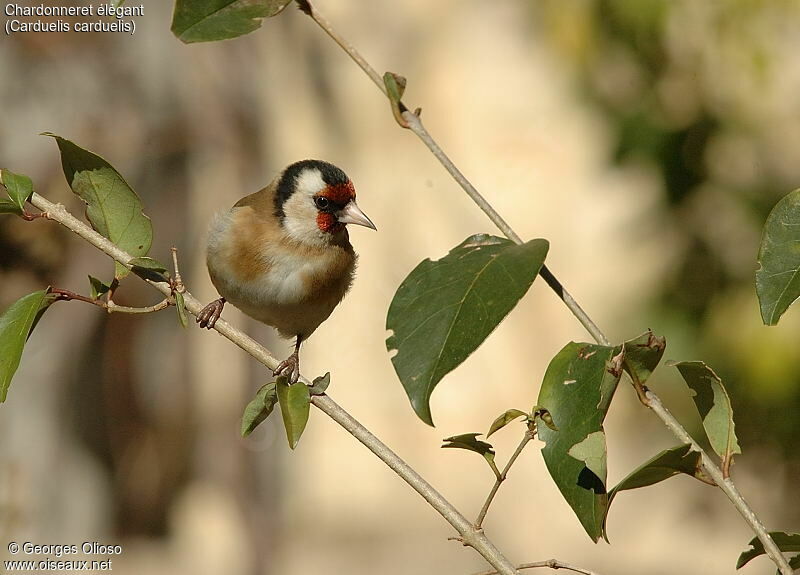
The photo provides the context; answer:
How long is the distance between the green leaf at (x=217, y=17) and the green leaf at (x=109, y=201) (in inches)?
11.6

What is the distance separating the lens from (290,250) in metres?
2.46

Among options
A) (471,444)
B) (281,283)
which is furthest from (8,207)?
(281,283)

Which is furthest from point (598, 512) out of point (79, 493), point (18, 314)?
point (79, 493)

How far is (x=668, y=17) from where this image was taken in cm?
272

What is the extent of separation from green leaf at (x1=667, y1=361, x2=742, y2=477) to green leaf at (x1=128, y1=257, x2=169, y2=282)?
23.0 inches

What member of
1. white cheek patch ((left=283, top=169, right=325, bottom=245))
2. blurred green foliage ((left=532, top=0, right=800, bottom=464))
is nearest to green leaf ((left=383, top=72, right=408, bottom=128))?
white cheek patch ((left=283, top=169, right=325, bottom=245))

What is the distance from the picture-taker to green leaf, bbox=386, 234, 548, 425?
893 millimetres

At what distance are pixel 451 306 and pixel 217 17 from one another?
1.24 feet

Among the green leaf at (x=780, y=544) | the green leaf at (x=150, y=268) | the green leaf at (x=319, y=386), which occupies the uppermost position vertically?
Result: the green leaf at (x=150, y=268)

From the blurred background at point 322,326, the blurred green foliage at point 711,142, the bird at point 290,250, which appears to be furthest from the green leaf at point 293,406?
the blurred background at point 322,326

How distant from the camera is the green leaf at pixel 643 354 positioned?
980 mm

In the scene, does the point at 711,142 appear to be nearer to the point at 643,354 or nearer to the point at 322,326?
the point at 643,354

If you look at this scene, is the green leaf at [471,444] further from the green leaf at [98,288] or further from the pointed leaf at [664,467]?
the green leaf at [98,288]

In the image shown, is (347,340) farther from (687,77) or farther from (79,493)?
(687,77)
